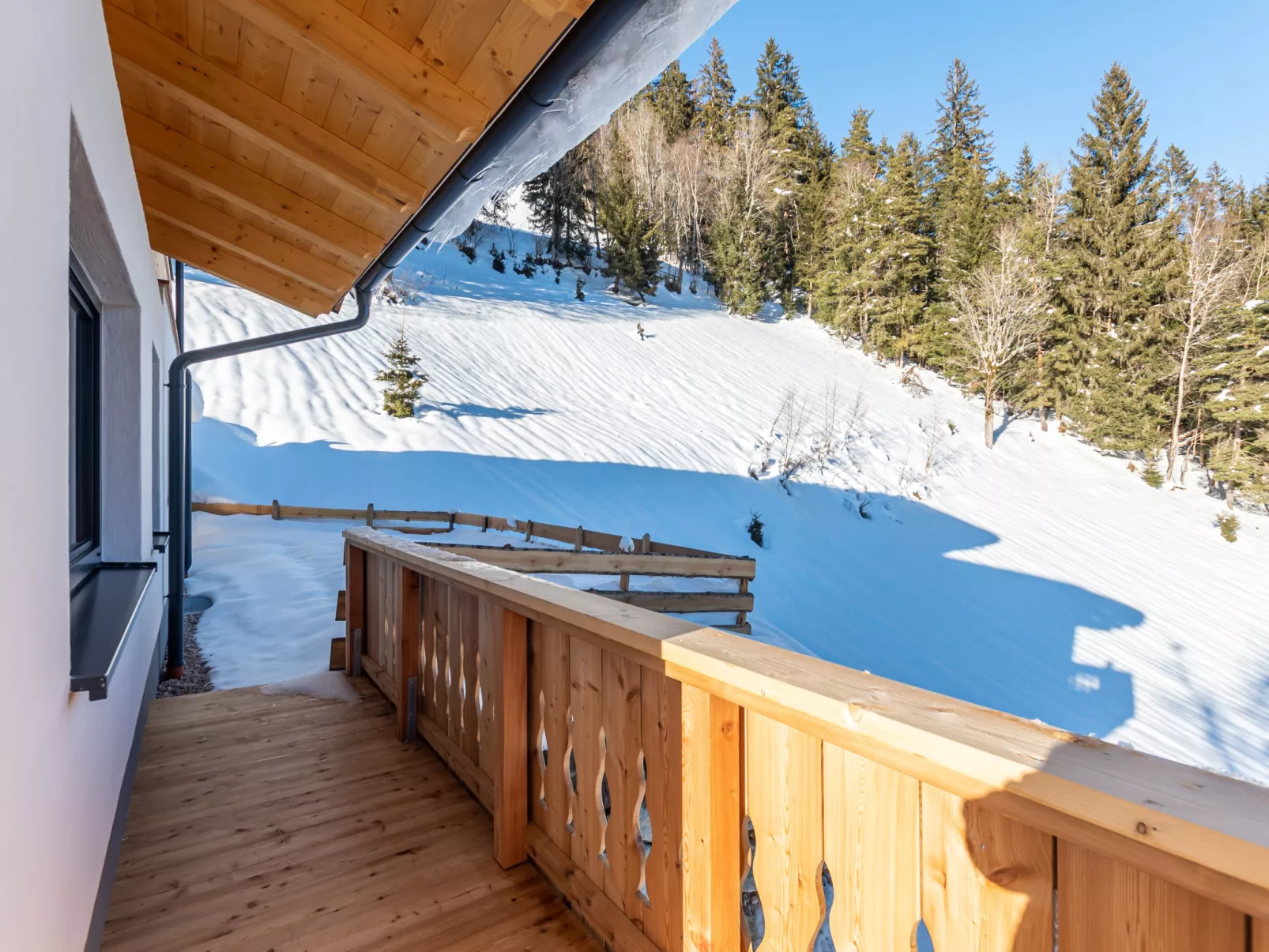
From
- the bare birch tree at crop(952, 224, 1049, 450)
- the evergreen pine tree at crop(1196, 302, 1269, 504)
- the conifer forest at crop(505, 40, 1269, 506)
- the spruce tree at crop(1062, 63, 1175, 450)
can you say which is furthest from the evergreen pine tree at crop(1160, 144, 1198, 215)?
the bare birch tree at crop(952, 224, 1049, 450)

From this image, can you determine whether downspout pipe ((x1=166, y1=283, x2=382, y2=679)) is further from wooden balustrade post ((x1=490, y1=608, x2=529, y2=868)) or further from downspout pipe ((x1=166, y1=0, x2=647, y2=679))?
wooden balustrade post ((x1=490, y1=608, x2=529, y2=868))

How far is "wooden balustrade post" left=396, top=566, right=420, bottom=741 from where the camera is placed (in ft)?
9.87

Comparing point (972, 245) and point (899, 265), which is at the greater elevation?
point (972, 245)

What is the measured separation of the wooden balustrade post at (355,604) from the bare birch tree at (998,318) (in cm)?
1843

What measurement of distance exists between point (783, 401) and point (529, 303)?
9.81 metres

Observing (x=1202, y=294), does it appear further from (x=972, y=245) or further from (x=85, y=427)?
(x=85, y=427)

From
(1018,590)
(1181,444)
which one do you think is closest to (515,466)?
(1018,590)

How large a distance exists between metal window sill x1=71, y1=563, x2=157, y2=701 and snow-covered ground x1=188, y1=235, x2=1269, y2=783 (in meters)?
2.03

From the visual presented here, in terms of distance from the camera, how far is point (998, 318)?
1880 cm

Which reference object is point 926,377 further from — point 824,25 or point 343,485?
point 343,485

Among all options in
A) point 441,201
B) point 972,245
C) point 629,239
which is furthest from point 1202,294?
point 441,201

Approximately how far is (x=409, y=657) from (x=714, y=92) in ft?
109

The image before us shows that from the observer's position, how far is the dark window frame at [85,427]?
2197 millimetres

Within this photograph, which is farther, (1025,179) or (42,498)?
(1025,179)
